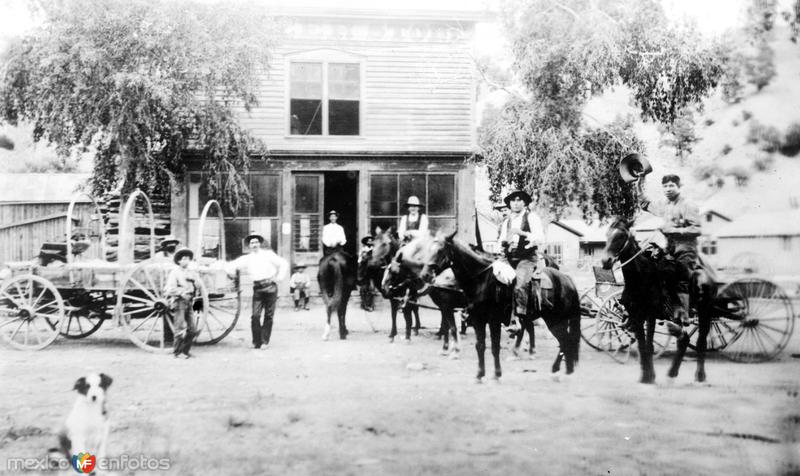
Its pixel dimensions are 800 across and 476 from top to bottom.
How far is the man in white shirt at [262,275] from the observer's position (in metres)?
5.31

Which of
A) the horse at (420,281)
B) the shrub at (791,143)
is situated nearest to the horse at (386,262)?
the horse at (420,281)

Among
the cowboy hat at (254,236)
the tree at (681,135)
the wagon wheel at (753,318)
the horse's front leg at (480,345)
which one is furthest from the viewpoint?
the cowboy hat at (254,236)

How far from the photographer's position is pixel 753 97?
3398 millimetres

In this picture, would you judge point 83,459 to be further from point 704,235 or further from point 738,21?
point 738,21

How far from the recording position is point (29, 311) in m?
4.62

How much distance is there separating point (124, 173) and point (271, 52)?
1434 millimetres

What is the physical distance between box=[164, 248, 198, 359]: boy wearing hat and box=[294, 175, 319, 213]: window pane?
53.5 inches

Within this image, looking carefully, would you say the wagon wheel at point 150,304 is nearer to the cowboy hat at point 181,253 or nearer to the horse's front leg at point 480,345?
the cowboy hat at point 181,253

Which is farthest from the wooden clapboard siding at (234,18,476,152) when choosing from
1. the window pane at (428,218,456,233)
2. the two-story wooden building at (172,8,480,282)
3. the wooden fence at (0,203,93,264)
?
the wooden fence at (0,203,93,264)

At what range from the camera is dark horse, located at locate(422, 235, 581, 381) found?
167 inches

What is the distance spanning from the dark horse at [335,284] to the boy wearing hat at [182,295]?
51.7 inches

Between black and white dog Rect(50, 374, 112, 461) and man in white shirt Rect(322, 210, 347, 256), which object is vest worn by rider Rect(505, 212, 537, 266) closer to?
man in white shirt Rect(322, 210, 347, 256)

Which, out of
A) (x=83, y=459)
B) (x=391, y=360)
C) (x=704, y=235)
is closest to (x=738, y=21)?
(x=704, y=235)

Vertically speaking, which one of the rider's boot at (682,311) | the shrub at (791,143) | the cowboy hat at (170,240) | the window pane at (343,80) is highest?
the window pane at (343,80)
